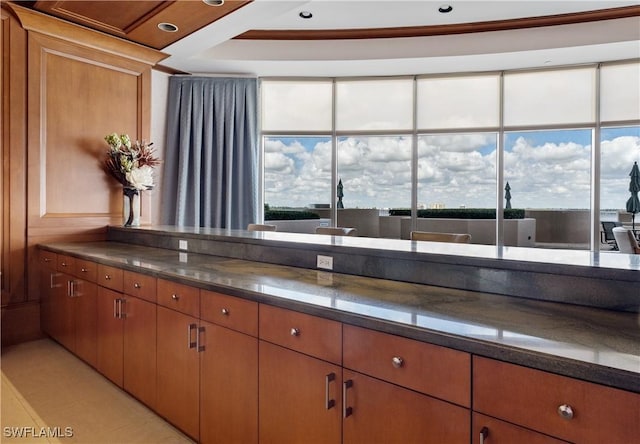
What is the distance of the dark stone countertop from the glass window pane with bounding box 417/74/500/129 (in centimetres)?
442

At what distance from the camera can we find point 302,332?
4.90 feet

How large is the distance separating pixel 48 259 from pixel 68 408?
143 centimetres

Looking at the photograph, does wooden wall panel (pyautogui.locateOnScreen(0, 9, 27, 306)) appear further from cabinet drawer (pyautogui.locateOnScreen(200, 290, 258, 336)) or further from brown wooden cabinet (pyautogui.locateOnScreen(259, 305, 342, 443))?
brown wooden cabinet (pyautogui.locateOnScreen(259, 305, 342, 443))

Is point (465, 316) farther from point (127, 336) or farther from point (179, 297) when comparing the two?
point (127, 336)

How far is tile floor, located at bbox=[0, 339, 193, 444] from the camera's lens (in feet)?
7.06

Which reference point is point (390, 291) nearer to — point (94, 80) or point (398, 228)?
point (94, 80)

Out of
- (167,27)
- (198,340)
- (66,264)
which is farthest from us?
(167,27)

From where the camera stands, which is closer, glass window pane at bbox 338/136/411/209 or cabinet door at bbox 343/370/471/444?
cabinet door at bbox 343/370/471/444

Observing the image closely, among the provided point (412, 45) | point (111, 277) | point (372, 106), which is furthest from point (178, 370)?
point (372, 106)

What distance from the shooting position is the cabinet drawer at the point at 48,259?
3.29 m

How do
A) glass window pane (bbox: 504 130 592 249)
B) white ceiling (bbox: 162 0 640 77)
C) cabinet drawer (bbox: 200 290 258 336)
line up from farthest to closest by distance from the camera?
glass window pane (bbox: 504 130 592 249)
white ceiling (bbox: 162 0 640 77)
cabinet drawer (bbox: 200 290 258 336)

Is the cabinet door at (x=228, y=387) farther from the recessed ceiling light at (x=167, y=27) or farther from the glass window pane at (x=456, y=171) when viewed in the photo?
the glass window pane at (x=456, y=171)

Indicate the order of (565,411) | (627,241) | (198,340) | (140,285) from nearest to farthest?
(565,411), (198,340), (140,285), (627,241)

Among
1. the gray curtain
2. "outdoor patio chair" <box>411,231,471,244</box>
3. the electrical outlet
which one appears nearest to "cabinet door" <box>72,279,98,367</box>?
the electrical outlet
